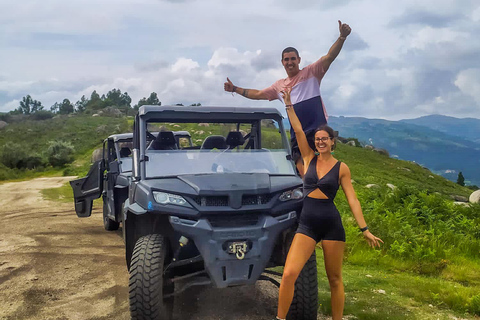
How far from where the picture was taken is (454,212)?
37.4 feet

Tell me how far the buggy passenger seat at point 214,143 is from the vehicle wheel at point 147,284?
4.84ft

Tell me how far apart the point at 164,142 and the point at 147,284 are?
2034mm

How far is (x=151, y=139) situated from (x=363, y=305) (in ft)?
10.9

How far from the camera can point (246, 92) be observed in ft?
18.3

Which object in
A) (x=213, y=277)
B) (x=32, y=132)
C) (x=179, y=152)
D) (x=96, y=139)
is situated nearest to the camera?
(x=213, y=277)

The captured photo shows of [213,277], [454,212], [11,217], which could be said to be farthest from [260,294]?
[11,217]

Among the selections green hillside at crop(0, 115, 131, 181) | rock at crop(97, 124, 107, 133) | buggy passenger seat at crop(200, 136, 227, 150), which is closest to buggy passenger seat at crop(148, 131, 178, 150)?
buggy passenger seat at crop(200, 136, 227, 150)

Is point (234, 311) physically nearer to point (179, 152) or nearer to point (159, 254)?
point (159, 254)

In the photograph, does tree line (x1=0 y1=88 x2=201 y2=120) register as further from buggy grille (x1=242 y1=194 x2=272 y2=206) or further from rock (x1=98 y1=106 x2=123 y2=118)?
buggy grille (x1=242 y1=194 x2=272 y2=206)

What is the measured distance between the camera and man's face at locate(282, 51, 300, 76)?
199 inches

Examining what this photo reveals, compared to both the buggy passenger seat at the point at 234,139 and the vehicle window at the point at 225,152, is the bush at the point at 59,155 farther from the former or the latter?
the buggy passenger seat at the point at 234,139

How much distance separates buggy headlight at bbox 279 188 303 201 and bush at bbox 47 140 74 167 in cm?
3750

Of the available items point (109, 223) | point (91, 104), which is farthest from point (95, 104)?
point (109, 223)

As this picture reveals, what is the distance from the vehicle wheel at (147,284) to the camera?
4.17 m
